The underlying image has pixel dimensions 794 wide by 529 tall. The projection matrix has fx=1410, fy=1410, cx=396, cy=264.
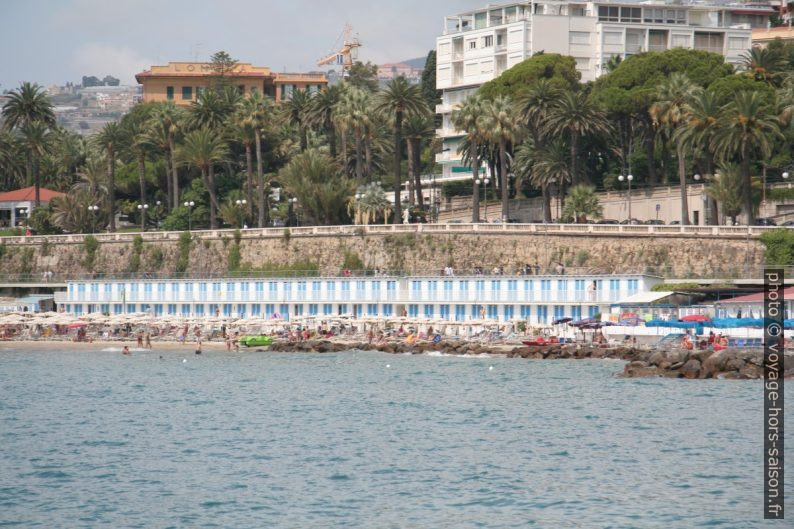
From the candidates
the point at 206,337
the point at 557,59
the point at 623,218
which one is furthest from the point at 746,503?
the point at 557,59

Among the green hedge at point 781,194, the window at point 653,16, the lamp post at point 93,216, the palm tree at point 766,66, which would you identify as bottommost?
the lamp post at point 93,216

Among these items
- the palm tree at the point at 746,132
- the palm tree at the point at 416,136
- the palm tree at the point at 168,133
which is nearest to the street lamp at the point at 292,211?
the palm tree at the point at 416,136

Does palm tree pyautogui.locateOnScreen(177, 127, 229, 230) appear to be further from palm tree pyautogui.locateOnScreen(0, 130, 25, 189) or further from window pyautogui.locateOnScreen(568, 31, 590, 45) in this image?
window pyautogui.locateOnScreen(568, 31, 590, 45)

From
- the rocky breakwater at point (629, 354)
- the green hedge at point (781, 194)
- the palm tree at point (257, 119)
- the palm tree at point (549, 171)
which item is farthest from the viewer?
the palm tree at point (257, 119)

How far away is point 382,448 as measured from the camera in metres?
54.4

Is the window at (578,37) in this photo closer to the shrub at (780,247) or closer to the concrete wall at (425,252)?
the concrete wall at (425,252)

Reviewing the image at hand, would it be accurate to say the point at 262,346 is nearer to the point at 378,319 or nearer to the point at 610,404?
the point at 378,319

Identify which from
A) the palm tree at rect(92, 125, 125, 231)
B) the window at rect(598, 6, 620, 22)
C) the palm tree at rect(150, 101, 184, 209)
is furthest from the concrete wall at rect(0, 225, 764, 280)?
the window at rect(598, 6, 620, 22)

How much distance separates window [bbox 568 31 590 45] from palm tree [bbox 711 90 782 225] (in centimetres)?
4469

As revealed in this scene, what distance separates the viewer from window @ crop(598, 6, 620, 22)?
5571 inches

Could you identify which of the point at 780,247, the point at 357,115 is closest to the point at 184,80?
the point at 357,115

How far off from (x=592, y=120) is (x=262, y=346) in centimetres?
3265

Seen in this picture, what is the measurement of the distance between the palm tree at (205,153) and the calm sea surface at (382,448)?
130 ft

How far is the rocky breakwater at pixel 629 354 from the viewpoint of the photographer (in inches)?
2749
